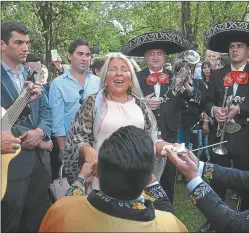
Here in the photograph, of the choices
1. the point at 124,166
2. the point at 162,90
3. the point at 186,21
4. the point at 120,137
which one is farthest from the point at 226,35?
the point at 186,21

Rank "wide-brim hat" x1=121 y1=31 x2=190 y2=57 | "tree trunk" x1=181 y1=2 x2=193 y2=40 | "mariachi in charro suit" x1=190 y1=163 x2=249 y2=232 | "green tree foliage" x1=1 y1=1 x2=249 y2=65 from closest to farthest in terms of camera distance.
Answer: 1. "mariachi in charro suit" x1=190 y1=163 x2=249 y2=232
2. "wide-brim hat" x1=121 y1=31 x2=190 y2=57
3. "green tree foliage" x1=1 y1=1 x2=249 y2=65
4. "tree trunk" x1=181 y1=2 x2=193 y2=40

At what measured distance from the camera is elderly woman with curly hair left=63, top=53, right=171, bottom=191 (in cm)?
322

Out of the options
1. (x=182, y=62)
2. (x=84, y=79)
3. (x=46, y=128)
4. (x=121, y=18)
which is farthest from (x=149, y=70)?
(x=121, y=18)

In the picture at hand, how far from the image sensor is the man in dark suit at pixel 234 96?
14.3ft

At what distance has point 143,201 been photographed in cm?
183

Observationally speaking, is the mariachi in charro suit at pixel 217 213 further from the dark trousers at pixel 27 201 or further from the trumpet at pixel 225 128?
the trumpet at pixel 225 128

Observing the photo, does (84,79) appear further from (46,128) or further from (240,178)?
(240,178)

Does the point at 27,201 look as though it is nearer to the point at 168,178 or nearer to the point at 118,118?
the point at 118,118

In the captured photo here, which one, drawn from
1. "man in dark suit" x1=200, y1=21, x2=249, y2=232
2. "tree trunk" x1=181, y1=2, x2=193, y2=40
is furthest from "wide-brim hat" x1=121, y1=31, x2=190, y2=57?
"tree trunk" x1=181, y1=2, x2=193, y2=40

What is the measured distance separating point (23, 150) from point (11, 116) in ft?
1.23

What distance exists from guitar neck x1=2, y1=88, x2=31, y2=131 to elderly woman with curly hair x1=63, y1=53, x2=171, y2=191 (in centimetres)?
42

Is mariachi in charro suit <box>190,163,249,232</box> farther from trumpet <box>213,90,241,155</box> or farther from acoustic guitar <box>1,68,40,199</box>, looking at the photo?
trumpet <box>213,90,241,155</box>

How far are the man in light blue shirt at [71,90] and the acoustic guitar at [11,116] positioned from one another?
97 cm

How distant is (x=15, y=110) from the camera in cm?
314
